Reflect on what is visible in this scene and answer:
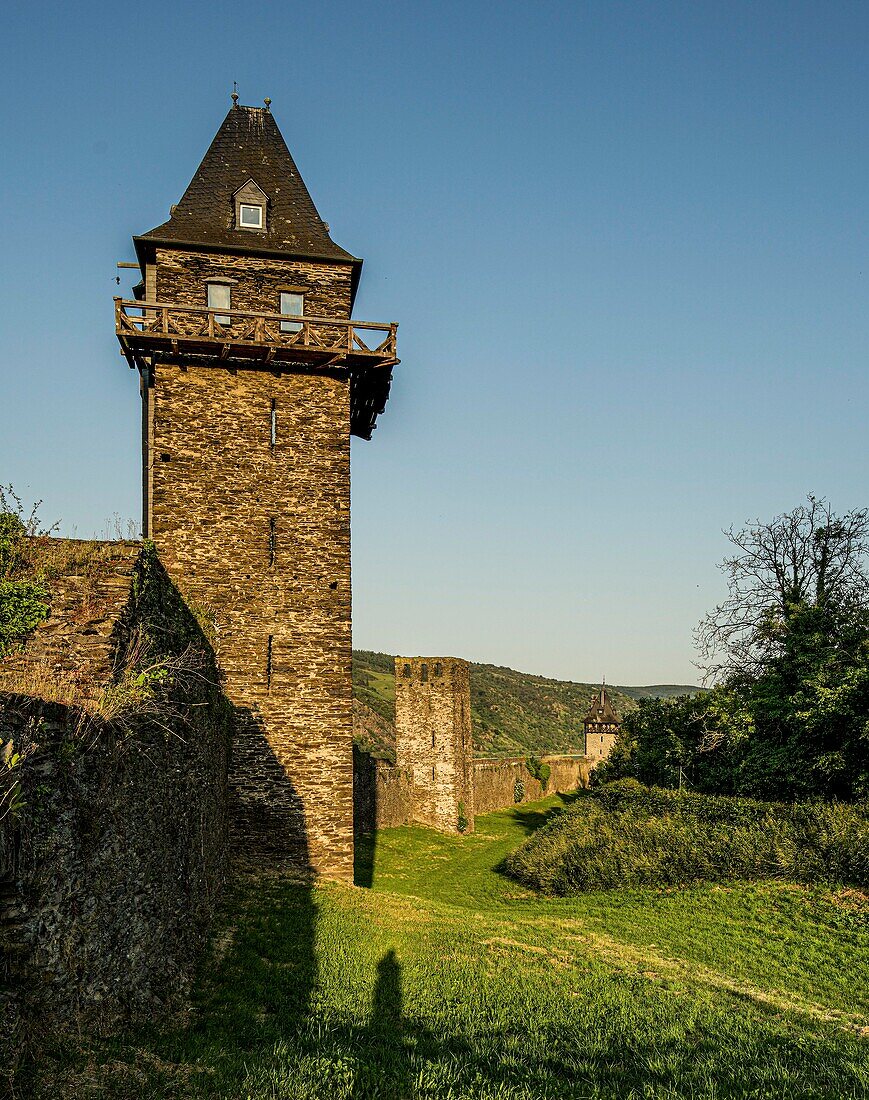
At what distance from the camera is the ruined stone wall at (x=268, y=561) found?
16.1m

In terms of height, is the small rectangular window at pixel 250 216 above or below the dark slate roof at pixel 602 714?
above

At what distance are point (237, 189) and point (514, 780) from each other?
35.0 metres

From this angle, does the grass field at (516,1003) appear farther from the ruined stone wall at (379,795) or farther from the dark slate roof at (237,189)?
the dark slate roof at (237,189)

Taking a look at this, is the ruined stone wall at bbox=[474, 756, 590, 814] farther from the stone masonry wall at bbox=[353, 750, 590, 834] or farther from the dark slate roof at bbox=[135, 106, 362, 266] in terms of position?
the dark slate roof at bbox=[135, 106, 362, 266]

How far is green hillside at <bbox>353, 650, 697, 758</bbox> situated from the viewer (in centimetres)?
7619

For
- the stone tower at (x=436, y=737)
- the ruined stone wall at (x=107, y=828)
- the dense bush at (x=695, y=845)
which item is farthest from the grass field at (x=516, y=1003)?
the stone tower at (x=436, y=737)

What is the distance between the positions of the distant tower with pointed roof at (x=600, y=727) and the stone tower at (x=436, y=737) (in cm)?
3283

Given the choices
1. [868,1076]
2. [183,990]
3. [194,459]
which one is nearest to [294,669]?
[194,459]

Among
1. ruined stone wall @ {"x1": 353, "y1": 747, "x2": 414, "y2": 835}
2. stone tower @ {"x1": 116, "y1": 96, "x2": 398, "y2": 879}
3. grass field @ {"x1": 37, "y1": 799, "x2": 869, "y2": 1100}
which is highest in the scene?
stone tower @ {"x1": 116, "y1": 96, "x2": 398, "y2": 879}

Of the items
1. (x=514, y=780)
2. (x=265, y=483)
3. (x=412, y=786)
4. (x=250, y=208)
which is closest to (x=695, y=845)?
(x=265, y=483)

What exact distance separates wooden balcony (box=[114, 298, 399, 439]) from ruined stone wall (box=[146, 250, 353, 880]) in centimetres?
35

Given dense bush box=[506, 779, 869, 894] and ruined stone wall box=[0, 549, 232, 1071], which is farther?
dense bush box=[506, 779, 869, 894]

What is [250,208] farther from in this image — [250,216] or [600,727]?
[600,727]

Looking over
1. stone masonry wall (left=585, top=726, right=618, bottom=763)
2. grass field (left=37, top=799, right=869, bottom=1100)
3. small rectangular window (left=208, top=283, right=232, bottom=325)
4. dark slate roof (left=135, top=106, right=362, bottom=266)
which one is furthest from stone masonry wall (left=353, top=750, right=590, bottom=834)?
dark slate roof (left=135, top=106, right=362, bottom=266)
